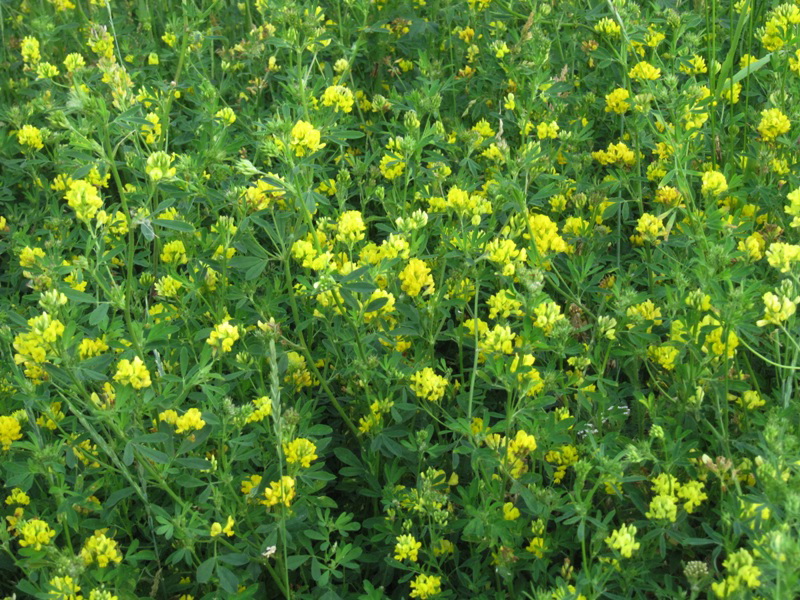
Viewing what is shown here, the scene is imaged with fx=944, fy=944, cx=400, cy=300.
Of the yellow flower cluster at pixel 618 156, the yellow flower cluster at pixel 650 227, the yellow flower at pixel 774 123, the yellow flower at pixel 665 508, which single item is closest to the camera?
the yellow flower at pixel 665 508

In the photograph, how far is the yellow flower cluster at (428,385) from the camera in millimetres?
2564

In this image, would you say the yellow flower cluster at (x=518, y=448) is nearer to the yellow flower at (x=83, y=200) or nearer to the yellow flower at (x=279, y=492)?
the yellow flower at (x=279, y=492)

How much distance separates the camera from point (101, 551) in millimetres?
2424

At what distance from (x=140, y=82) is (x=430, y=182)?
5.62ft

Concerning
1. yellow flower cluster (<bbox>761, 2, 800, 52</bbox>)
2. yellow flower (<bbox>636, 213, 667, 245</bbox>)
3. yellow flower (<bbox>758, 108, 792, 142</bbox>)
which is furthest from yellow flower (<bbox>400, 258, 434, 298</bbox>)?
yellow flower cluster (<bbox>761, 2, 800, 52</bbox>)

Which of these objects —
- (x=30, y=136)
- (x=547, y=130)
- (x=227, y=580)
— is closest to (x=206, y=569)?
(x=227, y=580)

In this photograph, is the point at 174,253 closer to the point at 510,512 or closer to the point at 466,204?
the point at 466,204

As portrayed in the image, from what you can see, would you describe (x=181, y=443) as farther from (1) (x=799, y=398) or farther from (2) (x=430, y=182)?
(1) (x=799, y=398)

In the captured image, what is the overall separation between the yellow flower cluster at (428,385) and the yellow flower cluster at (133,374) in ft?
2.36

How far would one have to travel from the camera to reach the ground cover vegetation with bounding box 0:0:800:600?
2365 mm

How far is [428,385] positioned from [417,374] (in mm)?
50

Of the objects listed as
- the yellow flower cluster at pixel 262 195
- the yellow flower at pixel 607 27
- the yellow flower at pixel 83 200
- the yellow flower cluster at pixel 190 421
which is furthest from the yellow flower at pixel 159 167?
the yellow flower at pixel 607 27

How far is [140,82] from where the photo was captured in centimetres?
427

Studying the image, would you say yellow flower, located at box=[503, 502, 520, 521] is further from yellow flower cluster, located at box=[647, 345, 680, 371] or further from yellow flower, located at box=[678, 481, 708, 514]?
yellow flower cluster, located at box=[647, 345, 680, 371]
